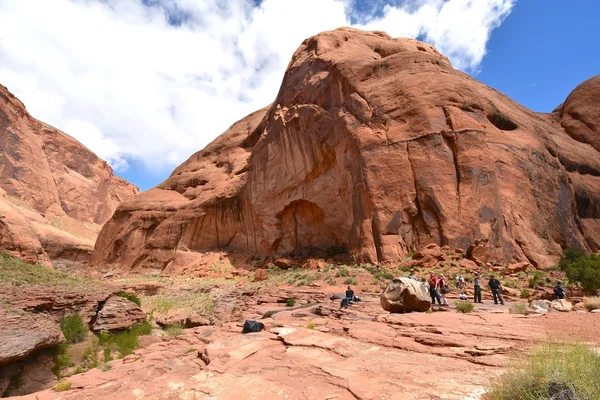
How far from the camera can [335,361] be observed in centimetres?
574

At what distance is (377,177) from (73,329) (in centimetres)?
1885

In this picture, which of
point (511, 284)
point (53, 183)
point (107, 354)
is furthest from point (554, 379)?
point (53, 183)

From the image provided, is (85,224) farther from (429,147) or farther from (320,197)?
(429,147)

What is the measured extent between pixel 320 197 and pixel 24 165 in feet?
207

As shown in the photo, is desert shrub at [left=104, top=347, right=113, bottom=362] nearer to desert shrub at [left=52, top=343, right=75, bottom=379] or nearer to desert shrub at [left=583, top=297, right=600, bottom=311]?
desert shrub at [left=52, top=343, right=75, bottom=379]

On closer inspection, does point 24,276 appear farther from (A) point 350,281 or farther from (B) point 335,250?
(B) point 335,250

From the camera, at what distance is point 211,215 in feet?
118

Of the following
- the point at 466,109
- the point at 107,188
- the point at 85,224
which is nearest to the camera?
the point at 466,109

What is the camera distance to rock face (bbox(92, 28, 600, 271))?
22625mm

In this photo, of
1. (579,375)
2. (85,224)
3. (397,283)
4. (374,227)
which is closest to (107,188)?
(85,224)

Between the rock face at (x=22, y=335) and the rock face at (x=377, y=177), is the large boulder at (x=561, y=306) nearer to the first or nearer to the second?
the rock face at (x=377, y=177)

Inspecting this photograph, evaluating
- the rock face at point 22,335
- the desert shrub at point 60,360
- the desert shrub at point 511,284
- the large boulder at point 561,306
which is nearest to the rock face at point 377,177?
the desert shrub at point 511,284

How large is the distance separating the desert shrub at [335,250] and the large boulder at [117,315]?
1669cm

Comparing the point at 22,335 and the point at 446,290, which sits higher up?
the point at 446,290
